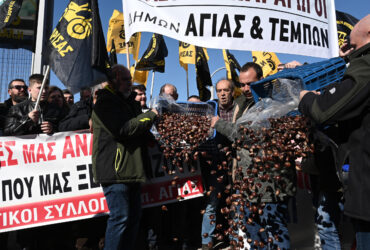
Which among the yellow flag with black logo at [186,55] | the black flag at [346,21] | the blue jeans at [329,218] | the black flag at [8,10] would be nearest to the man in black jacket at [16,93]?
the black flag at [8,10]

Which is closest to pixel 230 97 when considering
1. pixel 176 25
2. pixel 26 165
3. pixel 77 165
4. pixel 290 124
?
pixel 176 25

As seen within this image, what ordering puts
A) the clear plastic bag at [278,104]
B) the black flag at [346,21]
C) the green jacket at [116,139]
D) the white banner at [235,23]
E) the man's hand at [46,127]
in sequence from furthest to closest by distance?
the black flag at [346,21] → the man's hand at [46,127] → the green jacket at [116,139] → the white banner at [235,23] → the clear plastic bag at [278,104]

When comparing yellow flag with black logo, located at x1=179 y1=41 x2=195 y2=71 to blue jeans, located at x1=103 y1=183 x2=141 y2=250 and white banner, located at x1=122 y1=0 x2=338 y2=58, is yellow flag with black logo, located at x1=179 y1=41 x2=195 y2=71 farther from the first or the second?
blue jeans, located at x1=103 y1=183 x2=141 y2=250

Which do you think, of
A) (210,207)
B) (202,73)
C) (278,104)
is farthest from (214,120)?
(202,73)

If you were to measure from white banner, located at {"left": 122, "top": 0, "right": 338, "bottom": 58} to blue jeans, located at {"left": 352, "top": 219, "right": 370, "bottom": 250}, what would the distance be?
5.61 ft

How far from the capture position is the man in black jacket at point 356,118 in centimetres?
180

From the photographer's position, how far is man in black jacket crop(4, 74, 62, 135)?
3.95 meters

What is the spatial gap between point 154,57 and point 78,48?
3997 mm

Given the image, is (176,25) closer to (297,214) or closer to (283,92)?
(283,92)

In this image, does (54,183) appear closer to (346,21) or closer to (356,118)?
(356,118)

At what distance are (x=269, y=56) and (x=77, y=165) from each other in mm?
5764

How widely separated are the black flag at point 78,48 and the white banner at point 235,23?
870 mm

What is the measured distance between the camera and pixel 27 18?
570cm

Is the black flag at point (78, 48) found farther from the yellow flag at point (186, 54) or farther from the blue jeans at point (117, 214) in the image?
the yellow flag at point (186, 54)
